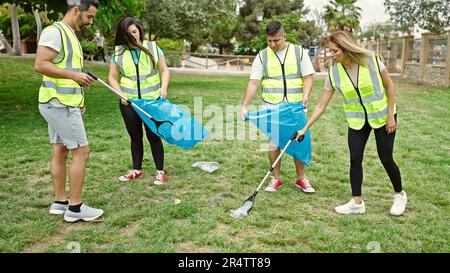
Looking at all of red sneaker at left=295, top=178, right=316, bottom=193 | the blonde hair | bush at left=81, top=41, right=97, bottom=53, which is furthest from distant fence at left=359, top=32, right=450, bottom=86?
bush at left=81, top=41, right=97, bottom=53

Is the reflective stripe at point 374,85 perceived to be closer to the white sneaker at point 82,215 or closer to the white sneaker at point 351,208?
the white sneaker at point 351,208

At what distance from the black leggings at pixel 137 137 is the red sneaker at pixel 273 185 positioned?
47.6 inches

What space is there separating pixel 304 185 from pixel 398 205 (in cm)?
99

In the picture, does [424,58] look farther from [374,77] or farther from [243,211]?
[243,211]

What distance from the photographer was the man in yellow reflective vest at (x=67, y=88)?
3.50m

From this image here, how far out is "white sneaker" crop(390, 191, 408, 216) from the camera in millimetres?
4184

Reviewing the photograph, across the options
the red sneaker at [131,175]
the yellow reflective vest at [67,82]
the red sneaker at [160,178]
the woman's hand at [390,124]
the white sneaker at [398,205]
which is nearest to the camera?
the yellow reflective vest at [67,82]

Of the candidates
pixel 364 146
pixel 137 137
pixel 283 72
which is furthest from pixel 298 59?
pixel 137 137

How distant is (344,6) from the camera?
A: 36781 millimetres

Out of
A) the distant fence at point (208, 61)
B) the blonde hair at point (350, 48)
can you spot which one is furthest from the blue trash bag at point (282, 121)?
the distant fence at point (208, 61)

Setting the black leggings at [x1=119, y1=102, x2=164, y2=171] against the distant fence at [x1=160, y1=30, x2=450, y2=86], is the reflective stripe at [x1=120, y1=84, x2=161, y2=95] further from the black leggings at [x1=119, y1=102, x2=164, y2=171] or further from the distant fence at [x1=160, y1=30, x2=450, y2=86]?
the distant fence at [x1=160, y1=30, x2=450, y2=86]

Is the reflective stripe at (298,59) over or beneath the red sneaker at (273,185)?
over

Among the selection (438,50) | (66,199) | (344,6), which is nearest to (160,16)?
(438,50)

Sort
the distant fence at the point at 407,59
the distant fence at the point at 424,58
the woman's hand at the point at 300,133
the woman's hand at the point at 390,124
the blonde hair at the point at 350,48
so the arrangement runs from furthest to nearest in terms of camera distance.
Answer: the distant fence at the point at 407,59 → the distant fence at the point at 424,58 → the woman's hand at the point at 300,133 → the woman's hand at the point at 390,124 → the blonde hair at the point at 350,48
